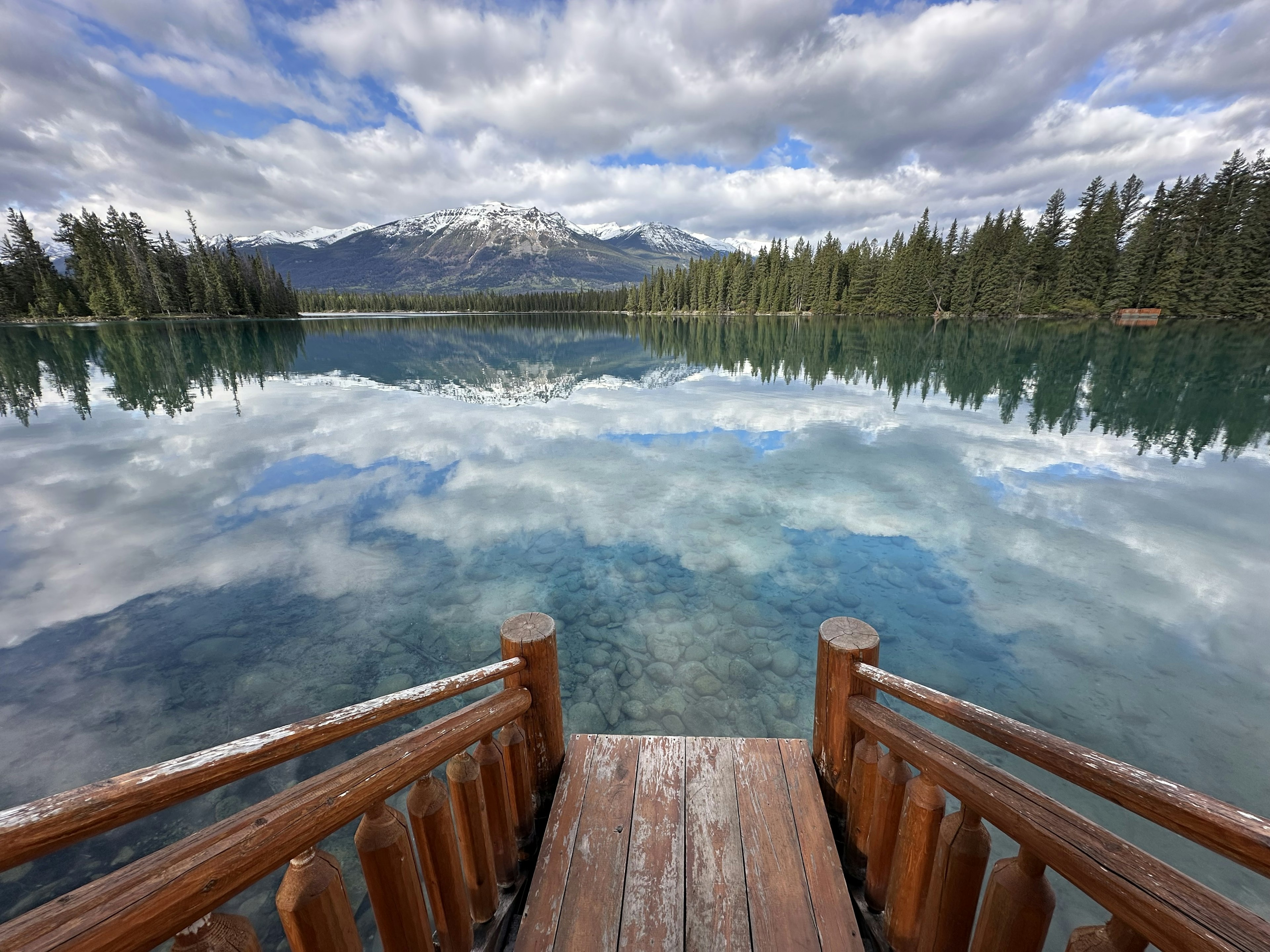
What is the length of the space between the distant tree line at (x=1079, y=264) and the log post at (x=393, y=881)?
7495 centimetres

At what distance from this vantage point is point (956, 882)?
1765 millimetres

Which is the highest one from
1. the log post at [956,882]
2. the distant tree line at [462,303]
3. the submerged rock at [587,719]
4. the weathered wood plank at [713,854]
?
the distant tree line at [462,303]

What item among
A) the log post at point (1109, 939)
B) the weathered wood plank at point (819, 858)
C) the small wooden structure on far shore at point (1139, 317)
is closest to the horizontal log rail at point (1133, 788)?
the log post at point (1109, 939)

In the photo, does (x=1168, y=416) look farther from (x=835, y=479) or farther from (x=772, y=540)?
(x=772, y=540)

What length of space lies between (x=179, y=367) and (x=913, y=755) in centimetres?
4059

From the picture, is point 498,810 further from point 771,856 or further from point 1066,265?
point 1066,265

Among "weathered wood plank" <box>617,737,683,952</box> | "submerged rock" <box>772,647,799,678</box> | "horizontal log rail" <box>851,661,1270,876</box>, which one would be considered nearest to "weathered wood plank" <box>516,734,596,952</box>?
"weathered wood plank" <box>617,737,683,952</box>

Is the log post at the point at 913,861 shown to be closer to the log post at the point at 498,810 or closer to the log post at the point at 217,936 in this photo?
the log post at the point at 498,810

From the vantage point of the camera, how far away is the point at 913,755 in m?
1.90

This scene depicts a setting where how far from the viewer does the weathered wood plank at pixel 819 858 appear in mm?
2342

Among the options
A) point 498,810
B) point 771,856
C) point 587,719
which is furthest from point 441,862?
point 587,719

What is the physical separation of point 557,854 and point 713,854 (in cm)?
86

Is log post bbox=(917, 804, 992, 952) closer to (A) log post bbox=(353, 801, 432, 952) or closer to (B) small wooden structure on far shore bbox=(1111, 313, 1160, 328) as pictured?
(A) log post bbox=(353, 801, 432, 952)

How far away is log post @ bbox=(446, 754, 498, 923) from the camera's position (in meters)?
2.11
